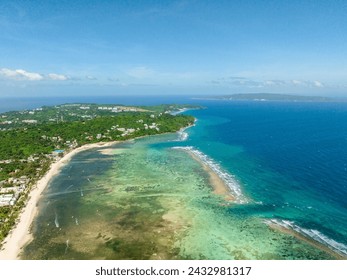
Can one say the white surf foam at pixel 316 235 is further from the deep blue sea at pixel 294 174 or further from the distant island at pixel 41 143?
the distant island at pixel 41 143

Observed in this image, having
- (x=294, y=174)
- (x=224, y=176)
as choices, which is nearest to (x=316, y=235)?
(x=224, y=176)

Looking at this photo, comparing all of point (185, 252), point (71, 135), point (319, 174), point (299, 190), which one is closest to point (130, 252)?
point (185, 252)

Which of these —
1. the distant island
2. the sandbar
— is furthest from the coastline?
the sandbar

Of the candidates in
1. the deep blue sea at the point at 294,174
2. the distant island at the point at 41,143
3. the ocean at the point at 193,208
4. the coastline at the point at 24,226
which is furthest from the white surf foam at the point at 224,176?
the distant island at the point at 41,143

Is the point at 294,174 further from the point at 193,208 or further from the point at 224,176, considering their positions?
the point at 193,208

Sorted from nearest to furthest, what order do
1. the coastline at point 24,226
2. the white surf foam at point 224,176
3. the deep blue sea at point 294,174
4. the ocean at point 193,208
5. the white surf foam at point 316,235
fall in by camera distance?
the white surf foam at point 316,235, the ocean at point 193,208, the coastline at point 24,226, the deep blue sea at point 294,174, the white surf foam at point 224,176

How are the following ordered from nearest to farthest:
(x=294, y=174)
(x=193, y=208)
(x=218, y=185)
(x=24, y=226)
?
(x=24, y=226), (x=193, y=208), (x=218, y=185), (x=294, y=174)

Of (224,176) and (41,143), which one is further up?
(41,143)

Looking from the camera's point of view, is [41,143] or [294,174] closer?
[294,174]
